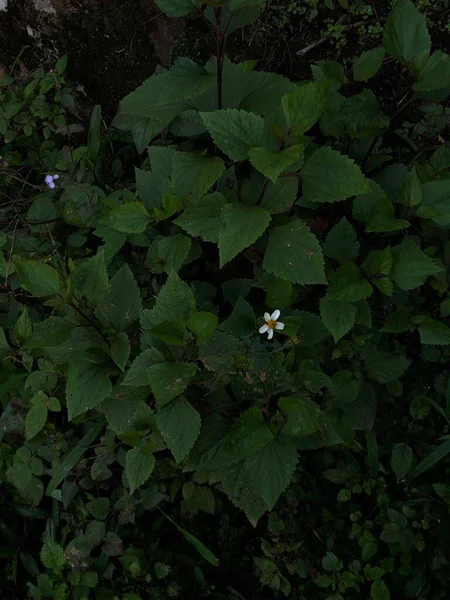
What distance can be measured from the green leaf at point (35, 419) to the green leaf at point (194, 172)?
45.6 inches

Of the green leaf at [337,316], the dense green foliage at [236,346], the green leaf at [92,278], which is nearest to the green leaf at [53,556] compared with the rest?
the dense green foliage at [236,346]

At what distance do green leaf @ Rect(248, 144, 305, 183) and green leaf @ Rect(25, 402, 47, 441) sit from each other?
57.6 inches

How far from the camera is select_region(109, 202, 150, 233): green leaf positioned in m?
2.28

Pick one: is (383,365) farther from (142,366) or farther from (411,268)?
(142,366)

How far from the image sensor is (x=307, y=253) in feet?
6.48

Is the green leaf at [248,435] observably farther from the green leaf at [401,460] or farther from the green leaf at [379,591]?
the green leaf at [379,591]

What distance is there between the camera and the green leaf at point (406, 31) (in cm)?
203

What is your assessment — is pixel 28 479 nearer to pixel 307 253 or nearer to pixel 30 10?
pixel 307 253

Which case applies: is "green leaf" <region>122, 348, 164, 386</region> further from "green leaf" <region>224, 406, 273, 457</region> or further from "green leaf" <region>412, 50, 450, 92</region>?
"green leaf" <region>412, 50, 450, 92</region>

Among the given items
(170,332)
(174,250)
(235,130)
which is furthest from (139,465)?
(235,130)

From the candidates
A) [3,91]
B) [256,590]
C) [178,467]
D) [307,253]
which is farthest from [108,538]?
[3,91]

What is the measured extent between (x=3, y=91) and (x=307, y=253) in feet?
7.23

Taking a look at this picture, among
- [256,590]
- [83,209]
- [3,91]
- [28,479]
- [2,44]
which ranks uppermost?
[2,44]

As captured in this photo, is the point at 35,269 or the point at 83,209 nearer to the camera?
the point at 35,269
